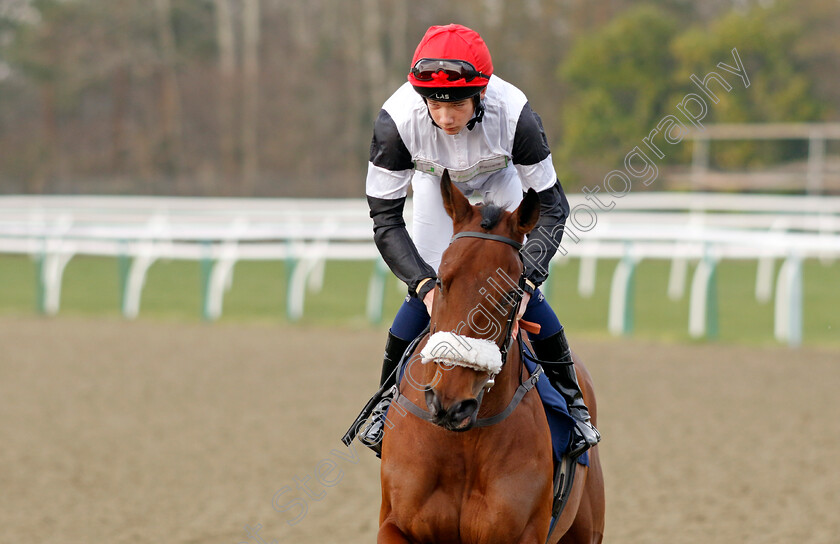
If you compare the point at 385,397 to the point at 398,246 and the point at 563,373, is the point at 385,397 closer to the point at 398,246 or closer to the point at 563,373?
the point at 398,246

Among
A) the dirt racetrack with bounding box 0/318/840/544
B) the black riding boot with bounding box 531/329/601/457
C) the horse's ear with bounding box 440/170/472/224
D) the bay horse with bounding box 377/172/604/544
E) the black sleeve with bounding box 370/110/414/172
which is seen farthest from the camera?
the dirt racetrack with bounding box 0/318/840/544

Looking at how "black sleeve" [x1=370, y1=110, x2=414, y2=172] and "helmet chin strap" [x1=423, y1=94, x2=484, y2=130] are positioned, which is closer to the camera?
"helmet chin strap" [x1=423, y1=94, x2=484, y2=130]

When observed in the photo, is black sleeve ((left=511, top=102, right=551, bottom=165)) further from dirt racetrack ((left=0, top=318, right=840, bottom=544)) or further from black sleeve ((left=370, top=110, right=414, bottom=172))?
dirt racetrack ((left=0, top=318, right=840, bottom=544))

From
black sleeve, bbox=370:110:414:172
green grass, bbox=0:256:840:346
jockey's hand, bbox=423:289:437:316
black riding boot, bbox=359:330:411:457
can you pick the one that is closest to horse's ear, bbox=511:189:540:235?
jockey's hand, bbox=423:289:437:316

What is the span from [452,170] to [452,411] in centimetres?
109

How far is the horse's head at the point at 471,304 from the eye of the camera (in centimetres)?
284

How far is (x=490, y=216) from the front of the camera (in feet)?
10.2

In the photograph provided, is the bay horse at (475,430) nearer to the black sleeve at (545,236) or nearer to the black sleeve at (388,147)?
the black sleeve at (545,236)

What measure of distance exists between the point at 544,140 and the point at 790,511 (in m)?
3.20

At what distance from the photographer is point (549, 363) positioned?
147 inches

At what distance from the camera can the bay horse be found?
2957mm

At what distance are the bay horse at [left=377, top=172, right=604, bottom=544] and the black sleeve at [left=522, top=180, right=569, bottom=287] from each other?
10 centimetres

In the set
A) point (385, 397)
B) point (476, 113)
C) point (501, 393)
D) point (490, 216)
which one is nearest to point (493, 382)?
point (501, 393)

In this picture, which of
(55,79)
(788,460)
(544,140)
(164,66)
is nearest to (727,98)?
(164,66)
